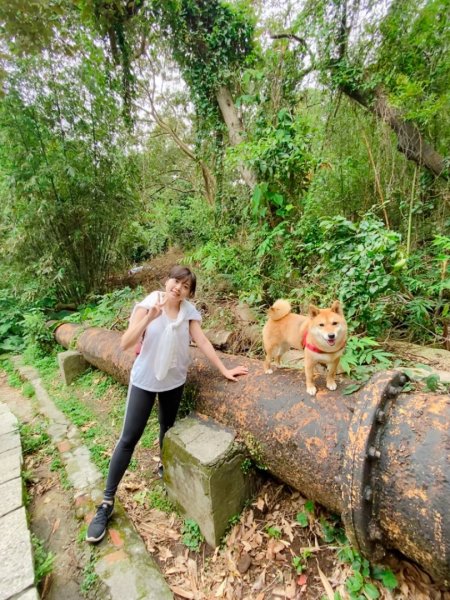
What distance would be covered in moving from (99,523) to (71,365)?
2925 millimetres

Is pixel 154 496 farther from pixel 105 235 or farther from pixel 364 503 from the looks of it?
pixel 105 235

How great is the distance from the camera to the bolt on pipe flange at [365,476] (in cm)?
109

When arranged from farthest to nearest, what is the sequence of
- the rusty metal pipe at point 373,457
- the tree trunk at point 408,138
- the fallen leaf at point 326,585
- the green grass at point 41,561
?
the tree trunk at point 408,138 → the green grass at point 41,561 → the fallen leaf at point 326,585 → the rusty metal pipe at point 373,457

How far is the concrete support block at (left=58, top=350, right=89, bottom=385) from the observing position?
4297mm

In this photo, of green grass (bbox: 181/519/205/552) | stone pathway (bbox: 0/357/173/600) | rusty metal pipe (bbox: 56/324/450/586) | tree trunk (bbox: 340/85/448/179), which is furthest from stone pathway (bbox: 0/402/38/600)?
tree trunk (bbox: 340/85/448/179)

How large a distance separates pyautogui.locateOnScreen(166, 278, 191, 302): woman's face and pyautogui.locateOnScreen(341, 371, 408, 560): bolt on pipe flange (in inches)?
48.3

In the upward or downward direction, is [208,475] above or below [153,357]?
below

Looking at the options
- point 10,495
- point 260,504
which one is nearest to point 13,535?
point 10,495

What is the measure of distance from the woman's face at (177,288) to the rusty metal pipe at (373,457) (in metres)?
0.86

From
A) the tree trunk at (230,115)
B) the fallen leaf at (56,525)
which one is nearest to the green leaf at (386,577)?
the fallen leaf at (56,525)

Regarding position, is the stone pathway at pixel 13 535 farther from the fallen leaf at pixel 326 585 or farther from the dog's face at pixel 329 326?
the dog's face at pixel 329 326

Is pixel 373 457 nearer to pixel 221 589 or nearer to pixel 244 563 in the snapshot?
pixel 244 563

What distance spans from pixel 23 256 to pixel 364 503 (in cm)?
777

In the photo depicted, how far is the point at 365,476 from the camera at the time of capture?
1.10 m
